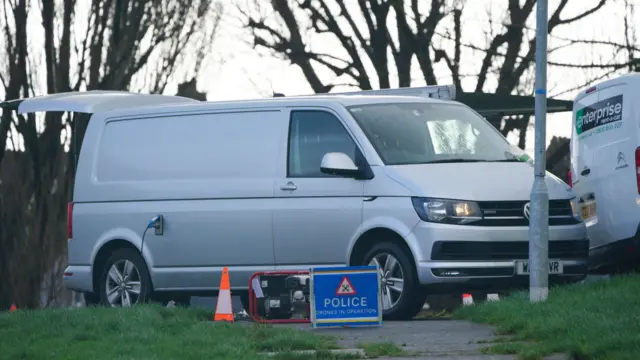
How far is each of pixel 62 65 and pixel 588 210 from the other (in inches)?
572

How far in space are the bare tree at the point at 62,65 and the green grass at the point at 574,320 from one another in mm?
14450

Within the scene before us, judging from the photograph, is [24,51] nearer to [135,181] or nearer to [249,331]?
[135,181]

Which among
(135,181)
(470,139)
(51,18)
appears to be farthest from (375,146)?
(51,18)

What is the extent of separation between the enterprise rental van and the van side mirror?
0.05 feet

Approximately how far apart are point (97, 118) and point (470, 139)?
4.15m

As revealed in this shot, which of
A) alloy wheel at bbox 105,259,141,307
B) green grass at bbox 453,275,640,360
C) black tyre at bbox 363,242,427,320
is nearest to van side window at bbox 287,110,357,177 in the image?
black tyre at bbox 363,242,427,320

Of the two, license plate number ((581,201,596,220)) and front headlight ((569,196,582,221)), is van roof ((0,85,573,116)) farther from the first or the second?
front headlight ((569,196,582,221))

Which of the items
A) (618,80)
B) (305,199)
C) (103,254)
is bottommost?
(103,254)

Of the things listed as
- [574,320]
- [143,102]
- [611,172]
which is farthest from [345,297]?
[143,102]

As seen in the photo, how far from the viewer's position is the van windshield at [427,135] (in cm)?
1346

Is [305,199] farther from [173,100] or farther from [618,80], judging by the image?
[173,100]

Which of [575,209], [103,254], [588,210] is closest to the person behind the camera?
[575,209]

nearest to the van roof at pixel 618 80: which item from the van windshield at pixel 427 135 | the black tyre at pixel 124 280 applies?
the van windshield at pixel 427 135

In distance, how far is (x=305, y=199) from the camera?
540 inches
